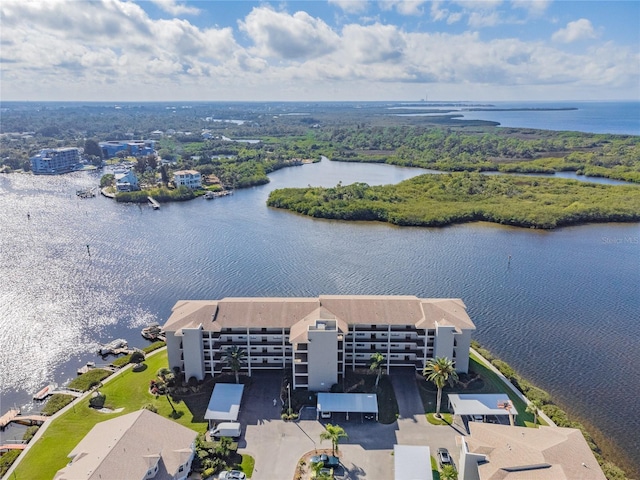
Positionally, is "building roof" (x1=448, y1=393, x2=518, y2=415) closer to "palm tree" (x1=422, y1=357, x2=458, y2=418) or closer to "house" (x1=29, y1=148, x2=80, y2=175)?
"palm tree" (x1=422, y1=357, x2=458, y2=418)

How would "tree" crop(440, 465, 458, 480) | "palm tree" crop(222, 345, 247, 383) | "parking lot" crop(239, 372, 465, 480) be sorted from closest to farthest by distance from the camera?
"tree" crop(440, 465, 458, 480), "parking lot" crop(239, 372, 465, 480), "palm tree" crop(222, 345, 247, 383)

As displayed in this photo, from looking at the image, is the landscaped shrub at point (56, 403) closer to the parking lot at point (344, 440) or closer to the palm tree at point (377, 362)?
the parking lot at point (344, 440)

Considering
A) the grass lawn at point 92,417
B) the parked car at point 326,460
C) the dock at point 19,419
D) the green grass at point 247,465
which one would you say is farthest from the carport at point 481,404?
the dock at point 19,419

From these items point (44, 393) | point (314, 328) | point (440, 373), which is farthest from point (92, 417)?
point (440, 373)

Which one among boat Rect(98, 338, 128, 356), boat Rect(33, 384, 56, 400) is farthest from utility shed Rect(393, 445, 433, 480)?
boat Rect(98, 338, 128, 356)

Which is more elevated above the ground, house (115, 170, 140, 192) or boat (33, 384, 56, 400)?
house (115, 170, 140, 192)

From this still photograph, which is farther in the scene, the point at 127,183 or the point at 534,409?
the point at 127,183

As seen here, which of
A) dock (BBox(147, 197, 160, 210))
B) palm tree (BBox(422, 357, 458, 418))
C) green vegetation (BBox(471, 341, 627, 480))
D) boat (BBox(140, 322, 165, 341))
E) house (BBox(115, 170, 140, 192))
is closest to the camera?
green vegetation (BBox(471, 341, 627, 480))

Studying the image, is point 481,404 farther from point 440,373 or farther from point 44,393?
point 44,393
